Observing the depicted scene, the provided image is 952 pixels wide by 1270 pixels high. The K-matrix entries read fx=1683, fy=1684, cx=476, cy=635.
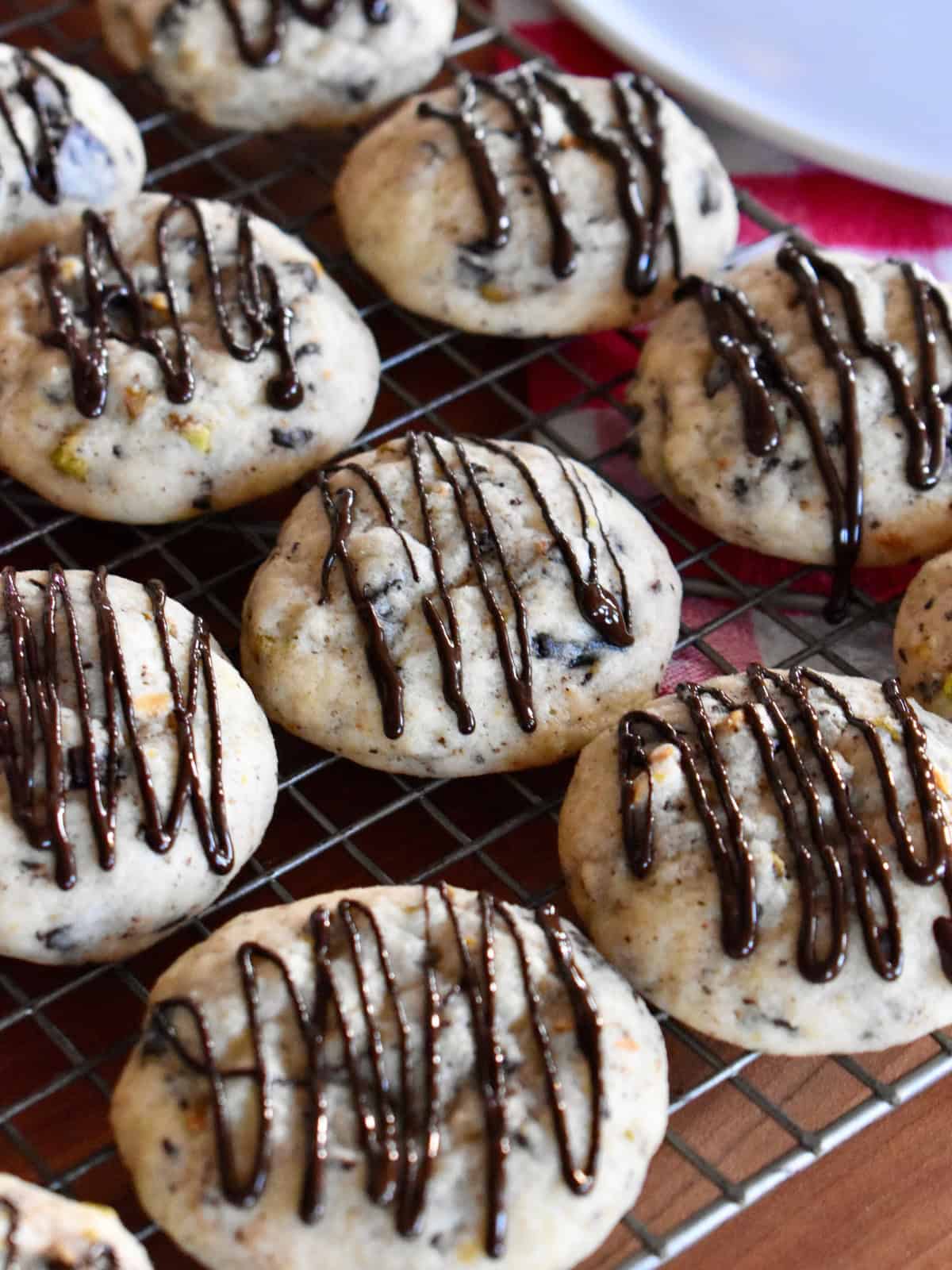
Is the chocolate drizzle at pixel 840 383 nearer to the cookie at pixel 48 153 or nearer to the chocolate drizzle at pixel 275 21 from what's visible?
the chocolate drizzle at pixel 275 21

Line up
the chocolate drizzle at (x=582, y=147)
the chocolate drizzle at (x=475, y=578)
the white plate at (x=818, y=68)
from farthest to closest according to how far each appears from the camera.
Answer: the white plate at (x=818, y=68)
the chocolate drizzle at (x=582, y=147)
the chocolate drizzle at (x=475, y=578)

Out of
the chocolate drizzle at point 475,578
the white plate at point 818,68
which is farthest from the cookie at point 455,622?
the white plate at point 818,68

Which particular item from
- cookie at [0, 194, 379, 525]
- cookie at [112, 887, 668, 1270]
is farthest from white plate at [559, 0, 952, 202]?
cookie at [112, 887, 668, 1270]

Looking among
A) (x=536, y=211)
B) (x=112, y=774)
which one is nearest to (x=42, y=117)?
(x=536, y=211)

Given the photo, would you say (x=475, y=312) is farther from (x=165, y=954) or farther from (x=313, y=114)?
(x=165, y=954)

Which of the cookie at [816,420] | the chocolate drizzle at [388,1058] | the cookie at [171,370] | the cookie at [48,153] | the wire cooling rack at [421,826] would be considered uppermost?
the cookie at [48,153]

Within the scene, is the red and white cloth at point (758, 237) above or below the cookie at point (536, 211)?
below

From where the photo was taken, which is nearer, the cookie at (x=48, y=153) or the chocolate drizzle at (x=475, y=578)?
the chocolate drizzle at (x=475, y=578)

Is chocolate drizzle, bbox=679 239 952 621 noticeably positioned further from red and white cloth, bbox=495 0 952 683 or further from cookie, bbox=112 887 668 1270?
cookie, bbox=112 887 668 1270
